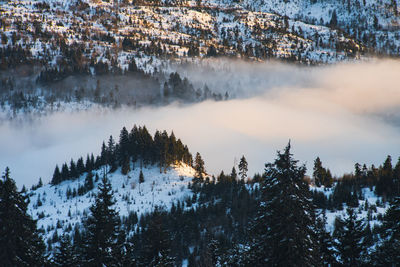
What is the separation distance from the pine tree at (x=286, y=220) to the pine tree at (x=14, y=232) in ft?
53.5

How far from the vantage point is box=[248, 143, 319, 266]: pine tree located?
22125mm

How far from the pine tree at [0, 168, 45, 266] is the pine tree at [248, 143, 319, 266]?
1629cm

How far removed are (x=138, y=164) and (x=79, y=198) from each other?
A: 29781mm

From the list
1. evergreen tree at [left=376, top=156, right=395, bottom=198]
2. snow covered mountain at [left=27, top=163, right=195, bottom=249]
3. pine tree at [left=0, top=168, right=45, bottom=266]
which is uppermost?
pine tree at [left=0, top=168, right=45, bottom=266]

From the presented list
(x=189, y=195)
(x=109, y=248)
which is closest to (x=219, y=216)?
(x=189, y=195)

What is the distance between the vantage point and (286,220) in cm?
2231

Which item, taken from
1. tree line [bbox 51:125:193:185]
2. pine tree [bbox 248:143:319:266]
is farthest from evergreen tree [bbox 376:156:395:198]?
pine tree [bbox 248:143:319:266]

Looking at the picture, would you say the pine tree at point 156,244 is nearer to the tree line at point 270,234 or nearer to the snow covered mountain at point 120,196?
the tree line at point 270,234

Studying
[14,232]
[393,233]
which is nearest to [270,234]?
[393,233]

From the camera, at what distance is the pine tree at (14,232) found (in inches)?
1005

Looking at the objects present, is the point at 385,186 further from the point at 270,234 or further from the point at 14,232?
the point at 14,232

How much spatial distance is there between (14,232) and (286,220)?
1887 cm

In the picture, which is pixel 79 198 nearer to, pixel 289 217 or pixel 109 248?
pixel 109 248

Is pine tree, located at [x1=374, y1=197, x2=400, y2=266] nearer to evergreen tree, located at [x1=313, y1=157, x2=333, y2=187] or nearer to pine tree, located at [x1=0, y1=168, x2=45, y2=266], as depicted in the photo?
pine tree, located at [x1=0, y1=168, x2=45, y2=266]
